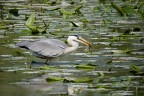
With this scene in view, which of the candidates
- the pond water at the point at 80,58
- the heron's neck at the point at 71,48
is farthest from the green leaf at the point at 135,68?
the heron's neck at the point at 71,48

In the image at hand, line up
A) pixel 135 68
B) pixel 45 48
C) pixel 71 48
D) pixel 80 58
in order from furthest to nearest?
pixel 80 58 < pixel 71 48 < pixel 45 48 < pixel 135 68

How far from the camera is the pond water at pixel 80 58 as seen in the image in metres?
10.8

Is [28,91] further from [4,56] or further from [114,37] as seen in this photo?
[114,37]

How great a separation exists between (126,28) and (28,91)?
7460 mm

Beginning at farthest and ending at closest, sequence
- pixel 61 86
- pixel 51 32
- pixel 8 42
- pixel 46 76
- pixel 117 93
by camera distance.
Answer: pixel 51 32 < pixel 8 42 < pixel 46 76 < pixel 61 86 < pixel 117 93

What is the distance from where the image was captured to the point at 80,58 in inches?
533

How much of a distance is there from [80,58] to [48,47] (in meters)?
0.72

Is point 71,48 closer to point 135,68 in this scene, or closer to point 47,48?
point 47,48

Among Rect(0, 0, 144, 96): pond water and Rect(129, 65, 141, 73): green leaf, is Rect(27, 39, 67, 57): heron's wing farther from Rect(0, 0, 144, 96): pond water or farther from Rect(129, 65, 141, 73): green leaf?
Rect(129, 65, 141, 73): green leaf

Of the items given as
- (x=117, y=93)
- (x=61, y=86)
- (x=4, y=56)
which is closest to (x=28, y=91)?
(x=61, y=86)

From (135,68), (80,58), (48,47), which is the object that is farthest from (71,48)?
(135,68)

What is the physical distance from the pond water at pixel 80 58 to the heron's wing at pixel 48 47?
0.20 m

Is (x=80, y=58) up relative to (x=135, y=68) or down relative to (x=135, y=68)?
down

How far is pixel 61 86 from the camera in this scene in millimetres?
10906
